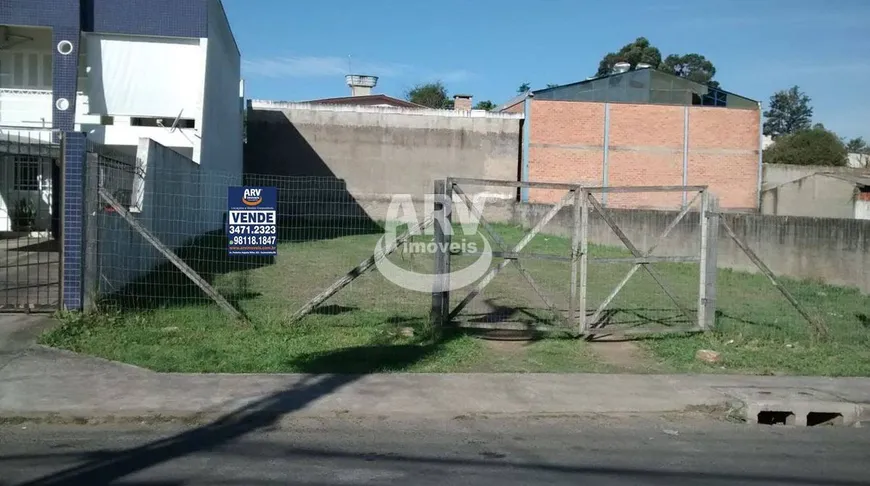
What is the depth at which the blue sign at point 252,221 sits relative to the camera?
10359 millimetres

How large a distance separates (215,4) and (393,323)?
16781mm

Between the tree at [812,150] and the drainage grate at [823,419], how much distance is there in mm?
56616

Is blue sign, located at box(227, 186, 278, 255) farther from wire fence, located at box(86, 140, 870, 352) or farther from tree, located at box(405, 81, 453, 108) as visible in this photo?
tree, located at box(405, 81, 453, 108)

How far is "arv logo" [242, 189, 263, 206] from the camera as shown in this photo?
10.4m

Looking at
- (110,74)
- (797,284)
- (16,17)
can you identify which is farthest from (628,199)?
(16,17)

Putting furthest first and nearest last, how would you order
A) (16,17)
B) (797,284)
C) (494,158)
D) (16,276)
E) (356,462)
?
(494,158) < (16,17) < (797,284) < (16,276) < (356,462)

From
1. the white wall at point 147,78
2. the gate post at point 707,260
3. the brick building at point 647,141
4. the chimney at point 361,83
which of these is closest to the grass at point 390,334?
the gate post at point 707,260

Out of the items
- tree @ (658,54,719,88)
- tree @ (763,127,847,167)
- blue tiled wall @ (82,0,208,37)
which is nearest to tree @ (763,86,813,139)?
tree @ (658,54,719,88)

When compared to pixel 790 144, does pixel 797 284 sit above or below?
below

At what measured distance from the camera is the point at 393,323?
10883mm

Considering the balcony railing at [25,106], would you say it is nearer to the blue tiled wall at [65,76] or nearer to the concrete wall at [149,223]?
the blue tiled wall at [65,76]

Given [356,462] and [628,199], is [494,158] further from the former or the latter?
[356,462]

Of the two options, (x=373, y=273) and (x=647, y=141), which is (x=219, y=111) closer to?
(x=373, y=273)

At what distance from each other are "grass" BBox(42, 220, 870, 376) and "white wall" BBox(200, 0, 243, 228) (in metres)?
5.12
